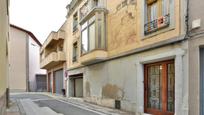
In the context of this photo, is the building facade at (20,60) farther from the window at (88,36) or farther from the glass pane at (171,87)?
the glass pane at (171,87)

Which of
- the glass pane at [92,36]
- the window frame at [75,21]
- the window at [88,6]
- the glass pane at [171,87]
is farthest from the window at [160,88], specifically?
the window frame at [75,21]

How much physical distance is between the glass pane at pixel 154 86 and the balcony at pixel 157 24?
4.79 feet

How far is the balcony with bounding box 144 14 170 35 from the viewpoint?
8859mm

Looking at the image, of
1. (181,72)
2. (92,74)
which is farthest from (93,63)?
(181,72)

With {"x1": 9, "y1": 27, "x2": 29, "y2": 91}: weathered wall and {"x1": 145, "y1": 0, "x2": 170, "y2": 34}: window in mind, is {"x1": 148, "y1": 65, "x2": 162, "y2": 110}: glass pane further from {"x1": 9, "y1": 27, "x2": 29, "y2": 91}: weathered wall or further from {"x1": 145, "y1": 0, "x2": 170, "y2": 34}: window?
{"x1": 9, "y1": 27, "x2": 29, "y2": 91}: weathered wall

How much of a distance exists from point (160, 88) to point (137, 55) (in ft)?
6.12

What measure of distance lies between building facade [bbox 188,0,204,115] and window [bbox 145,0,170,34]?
130 cm

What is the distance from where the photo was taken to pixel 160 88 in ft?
31.0

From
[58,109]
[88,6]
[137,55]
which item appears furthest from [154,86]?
[88,6]

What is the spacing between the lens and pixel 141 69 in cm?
1041

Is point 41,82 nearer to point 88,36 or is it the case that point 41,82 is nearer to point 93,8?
point 88,36

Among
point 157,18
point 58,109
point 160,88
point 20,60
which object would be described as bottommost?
point 58,109

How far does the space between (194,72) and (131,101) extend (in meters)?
4.03

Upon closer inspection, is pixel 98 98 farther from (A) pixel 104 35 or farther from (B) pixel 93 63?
(A) pixel 104 35
